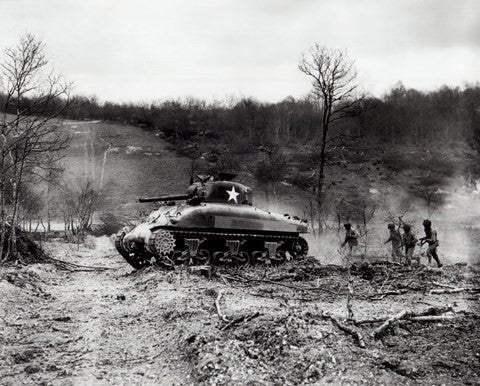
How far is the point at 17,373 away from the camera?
5398mm

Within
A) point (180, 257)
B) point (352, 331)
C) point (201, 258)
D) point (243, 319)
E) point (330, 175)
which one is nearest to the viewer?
point (352, 331)

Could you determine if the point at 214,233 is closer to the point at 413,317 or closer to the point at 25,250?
the point at 25,250

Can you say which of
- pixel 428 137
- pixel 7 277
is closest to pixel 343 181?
pixel 428 137

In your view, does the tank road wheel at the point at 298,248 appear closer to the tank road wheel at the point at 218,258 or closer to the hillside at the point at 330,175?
the tank road wheel at the point at 218,258

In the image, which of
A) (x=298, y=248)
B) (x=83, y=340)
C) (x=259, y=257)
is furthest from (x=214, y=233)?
(x=83, y=340)

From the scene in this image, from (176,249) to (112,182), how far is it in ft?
107

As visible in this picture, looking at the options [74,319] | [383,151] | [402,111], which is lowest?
[74,319]

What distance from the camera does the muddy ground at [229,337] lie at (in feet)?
16.7

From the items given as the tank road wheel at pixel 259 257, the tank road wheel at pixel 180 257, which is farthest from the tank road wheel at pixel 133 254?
the tank road wheel at pixel 259 257

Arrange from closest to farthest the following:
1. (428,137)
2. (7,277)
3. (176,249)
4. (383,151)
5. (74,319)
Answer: (74,319), (7,277), (176,249), (383,151), (428,137)

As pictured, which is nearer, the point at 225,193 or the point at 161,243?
the point at 161,243

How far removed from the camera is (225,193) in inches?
629

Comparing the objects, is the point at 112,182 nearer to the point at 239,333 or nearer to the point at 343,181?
the point at 343,181

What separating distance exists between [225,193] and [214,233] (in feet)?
5.93
